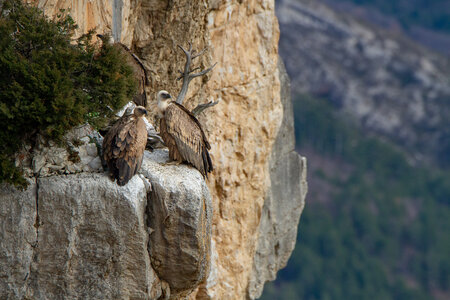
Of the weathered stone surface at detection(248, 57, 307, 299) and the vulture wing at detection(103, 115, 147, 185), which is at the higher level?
the vulture wing at detection(103, 115, 147, 185)

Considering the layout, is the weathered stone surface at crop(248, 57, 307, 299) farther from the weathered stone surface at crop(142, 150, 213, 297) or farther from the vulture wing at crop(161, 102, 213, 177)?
the weathered stone surface at crop(142, 150, 213, 297)

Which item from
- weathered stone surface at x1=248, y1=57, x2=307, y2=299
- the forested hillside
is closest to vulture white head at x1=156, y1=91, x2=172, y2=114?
weathered stone surface at x1=248, y1=57, x2=307, y2=299

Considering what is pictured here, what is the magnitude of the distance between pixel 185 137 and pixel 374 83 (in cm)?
6553

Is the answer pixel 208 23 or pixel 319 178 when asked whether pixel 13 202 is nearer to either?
pixel 208 23

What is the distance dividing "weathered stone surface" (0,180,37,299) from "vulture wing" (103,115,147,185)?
3.33ft

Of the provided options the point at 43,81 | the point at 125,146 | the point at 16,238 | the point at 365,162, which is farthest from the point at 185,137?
the point at 365,162

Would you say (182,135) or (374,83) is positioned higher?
(182,135)

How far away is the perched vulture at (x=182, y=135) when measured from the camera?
1052 centimetres

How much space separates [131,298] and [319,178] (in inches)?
2353

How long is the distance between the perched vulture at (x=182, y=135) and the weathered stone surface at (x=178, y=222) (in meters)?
0.21

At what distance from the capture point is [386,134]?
7444 centimetres

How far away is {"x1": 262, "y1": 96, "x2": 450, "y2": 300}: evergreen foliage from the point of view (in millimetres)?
64062

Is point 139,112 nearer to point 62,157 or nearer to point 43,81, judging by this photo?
point 62,157

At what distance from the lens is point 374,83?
74125mm
